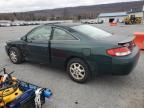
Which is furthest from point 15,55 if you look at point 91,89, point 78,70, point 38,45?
point 91,89

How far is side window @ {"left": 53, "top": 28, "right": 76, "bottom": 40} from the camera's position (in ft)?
15.6

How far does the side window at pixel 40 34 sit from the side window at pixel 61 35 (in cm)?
24

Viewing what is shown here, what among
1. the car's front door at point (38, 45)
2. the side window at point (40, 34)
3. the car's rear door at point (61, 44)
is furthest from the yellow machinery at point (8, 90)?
the side window at point (40, 34)

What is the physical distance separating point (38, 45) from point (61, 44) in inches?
34.2

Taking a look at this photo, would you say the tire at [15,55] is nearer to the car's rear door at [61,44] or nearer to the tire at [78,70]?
the car's rear door at [61,44]

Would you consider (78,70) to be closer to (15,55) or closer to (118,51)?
(118,51)

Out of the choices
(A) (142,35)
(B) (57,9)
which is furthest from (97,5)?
(A) (142,35)

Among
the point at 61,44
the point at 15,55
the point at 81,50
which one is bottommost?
the point at 15,55

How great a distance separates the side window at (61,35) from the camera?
4.75 metres

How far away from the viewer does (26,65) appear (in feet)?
20.6

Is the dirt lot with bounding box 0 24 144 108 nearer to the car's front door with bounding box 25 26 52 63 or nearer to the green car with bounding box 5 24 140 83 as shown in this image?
the green car with bounding box 5 24 140 83

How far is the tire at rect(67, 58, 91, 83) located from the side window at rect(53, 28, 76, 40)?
59 centimetres

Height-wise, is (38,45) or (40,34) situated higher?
(40,34)

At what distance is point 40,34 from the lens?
216 inches
